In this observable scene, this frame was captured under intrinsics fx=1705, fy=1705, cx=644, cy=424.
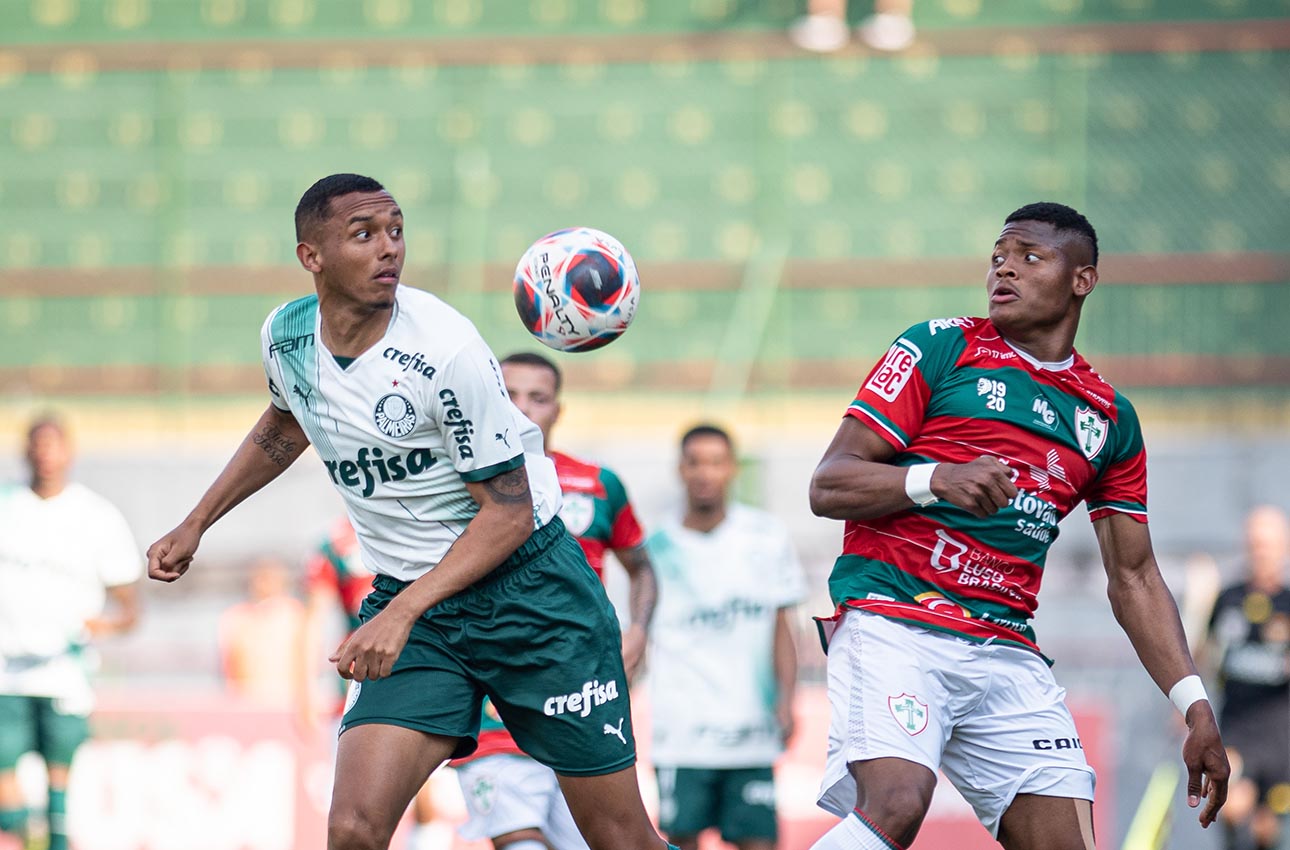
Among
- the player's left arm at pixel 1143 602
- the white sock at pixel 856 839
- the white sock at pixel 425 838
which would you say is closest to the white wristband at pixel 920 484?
the player's left arm at pixel 1143 602

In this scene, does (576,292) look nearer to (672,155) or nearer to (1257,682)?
(1257,682)

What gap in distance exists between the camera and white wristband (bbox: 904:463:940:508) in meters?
5.12

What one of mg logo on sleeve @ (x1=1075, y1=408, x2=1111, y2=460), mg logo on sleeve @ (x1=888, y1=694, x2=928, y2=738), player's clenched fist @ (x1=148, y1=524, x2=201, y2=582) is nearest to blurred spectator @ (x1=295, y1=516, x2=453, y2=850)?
player's clenched fist @ (x1=148, y1=524, x2=201, y2=582)

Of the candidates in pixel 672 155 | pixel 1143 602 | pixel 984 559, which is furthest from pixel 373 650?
pixel 672 155

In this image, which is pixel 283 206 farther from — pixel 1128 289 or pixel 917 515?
pixel 917 515

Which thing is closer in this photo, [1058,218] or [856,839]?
[856,839]

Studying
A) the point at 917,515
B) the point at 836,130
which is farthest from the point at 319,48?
the point at 917,515

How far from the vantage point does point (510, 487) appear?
16.4 feet

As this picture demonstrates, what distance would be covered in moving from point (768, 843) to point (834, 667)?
354cm

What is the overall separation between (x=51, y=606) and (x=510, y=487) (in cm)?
551

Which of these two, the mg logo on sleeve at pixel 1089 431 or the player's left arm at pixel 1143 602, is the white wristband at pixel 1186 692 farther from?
the mg logo on sleeve at pixel 1089 431

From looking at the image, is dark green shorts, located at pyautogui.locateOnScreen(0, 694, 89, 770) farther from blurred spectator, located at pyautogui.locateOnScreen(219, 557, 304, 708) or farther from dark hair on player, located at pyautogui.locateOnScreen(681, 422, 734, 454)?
dark hair on player, located at pyautogui.locateOnScreen(681, 422, 734, 454)

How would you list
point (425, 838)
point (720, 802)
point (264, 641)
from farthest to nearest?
point (264, 641) → point (425, 838) → point (720, 802)

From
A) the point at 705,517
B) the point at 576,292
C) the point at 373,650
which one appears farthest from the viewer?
the point at 705,517
